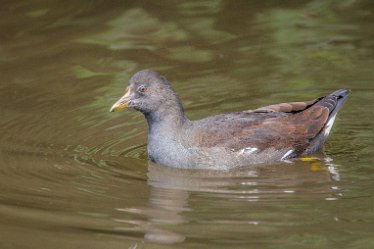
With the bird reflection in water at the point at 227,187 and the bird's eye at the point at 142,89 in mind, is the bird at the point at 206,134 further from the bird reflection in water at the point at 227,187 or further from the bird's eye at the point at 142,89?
the bird reflection in water at the point at 227,187

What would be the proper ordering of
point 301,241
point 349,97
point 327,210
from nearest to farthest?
point 301,241, point 327,210, point 349,97

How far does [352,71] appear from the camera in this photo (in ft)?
39.1

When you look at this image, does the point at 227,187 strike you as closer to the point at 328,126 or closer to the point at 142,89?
the point at 142,89

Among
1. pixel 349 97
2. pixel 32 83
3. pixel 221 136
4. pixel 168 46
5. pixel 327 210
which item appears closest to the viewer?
pixel 327 210

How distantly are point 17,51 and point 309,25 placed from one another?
385 centimetres

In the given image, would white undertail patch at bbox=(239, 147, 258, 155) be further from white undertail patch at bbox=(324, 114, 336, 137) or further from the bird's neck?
white undertail patch at bbox=(324, 114, 336, 137)

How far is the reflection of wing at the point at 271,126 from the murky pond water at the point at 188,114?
0.88 ft

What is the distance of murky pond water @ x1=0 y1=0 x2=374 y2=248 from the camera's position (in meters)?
7.84

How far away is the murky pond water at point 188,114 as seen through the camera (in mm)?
7836

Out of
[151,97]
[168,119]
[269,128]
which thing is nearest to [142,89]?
[151,97]

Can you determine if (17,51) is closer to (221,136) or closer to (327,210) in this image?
(221,136)

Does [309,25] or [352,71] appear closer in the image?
[352,71]

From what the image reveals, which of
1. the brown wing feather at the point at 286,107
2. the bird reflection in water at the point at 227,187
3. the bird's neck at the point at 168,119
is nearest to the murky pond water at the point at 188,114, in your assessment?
the bird reflection in water at the point at 227,187

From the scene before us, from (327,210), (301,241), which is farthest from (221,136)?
(301,241)
